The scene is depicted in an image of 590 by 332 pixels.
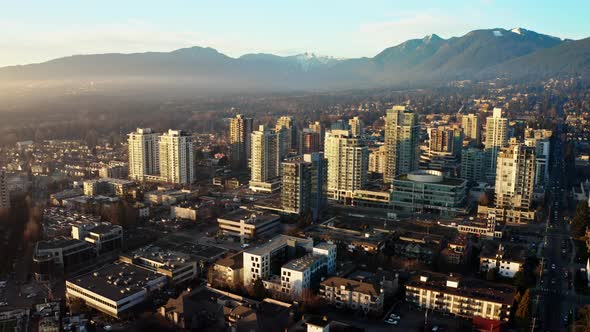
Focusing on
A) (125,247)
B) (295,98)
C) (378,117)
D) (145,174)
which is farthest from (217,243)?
(295,98)

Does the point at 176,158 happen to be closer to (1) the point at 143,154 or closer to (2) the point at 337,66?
(1) the point at 143,154

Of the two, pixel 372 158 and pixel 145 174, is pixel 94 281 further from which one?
pixel 372 158

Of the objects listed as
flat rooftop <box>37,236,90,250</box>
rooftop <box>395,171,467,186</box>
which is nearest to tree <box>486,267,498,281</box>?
rooftop <box>395,171,467,186</box>

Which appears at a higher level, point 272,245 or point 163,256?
point 272,245

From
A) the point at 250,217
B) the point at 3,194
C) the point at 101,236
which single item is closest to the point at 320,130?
the point at 250,217

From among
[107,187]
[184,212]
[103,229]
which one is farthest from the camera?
[107,187]

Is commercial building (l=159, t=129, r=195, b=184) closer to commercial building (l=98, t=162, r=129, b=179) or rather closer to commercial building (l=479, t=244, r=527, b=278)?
commercial building (l=98, t=162, r=129, b=179)

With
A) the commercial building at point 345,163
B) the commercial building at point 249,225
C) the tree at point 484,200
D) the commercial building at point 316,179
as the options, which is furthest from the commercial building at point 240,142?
the tree at point 484,200
